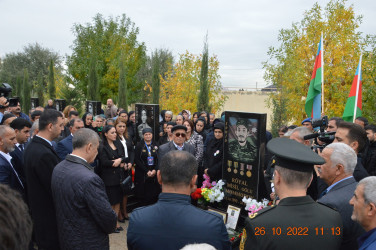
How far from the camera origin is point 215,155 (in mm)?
5930

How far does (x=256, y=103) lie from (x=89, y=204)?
28573 mm

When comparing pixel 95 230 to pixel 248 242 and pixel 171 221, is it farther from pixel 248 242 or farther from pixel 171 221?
pixel 248 242

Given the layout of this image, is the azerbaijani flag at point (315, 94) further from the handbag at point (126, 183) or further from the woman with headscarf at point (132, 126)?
the woman with headscarf at point (132, 126)

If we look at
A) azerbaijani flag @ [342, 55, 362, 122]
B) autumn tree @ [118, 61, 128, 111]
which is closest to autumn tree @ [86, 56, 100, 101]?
autumn tree @ [118, 61, 128, 111]

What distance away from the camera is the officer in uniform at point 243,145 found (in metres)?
5.14

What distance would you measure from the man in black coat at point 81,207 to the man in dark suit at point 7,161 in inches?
43.7

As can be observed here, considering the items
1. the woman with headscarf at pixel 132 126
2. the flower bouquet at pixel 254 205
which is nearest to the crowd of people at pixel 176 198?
the flower bouquet at pixel 254 205

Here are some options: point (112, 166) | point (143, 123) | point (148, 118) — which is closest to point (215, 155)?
point (112, 166)

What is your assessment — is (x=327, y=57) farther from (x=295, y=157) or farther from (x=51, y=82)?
(x=51, y=82)

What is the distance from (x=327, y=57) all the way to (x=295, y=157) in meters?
11.6

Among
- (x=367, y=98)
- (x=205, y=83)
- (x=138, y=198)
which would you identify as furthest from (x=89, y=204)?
(x=205, y=83)

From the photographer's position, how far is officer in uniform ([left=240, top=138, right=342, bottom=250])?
6.11ft

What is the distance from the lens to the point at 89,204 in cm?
285
